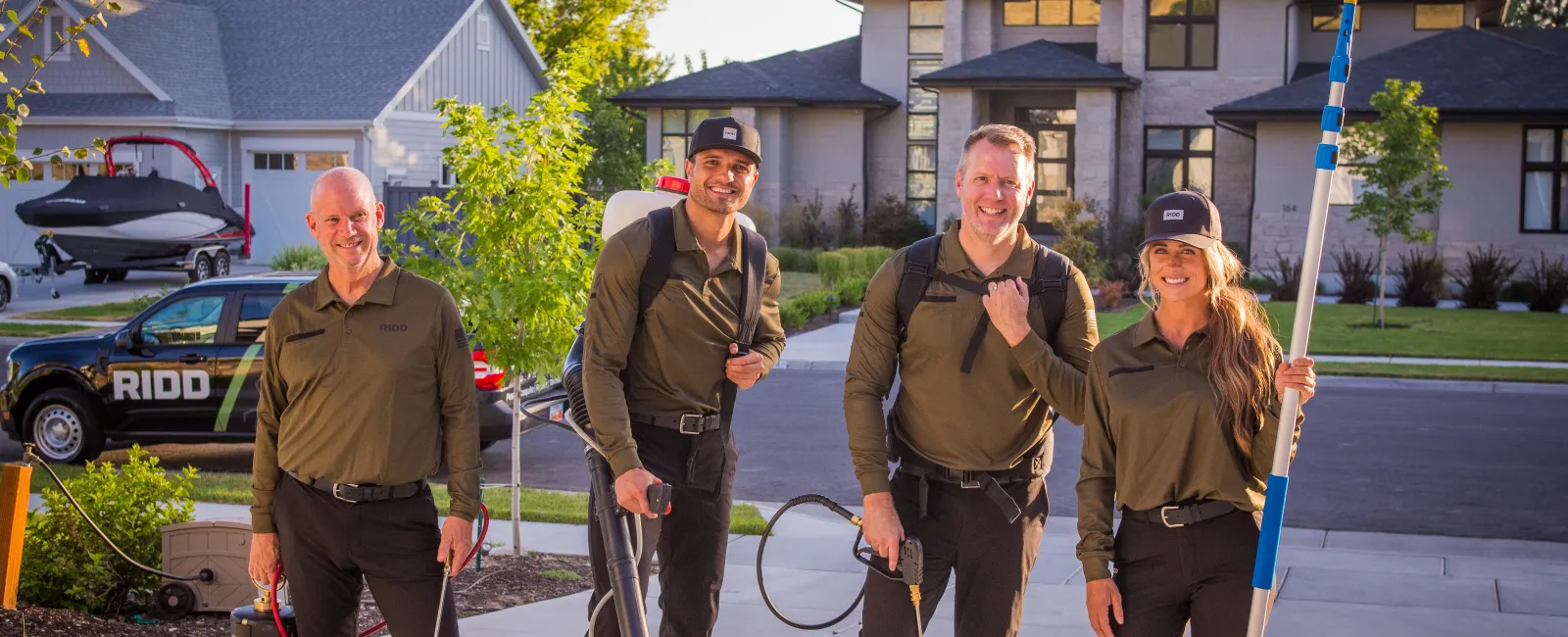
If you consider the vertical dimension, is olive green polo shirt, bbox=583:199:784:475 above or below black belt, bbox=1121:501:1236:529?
above

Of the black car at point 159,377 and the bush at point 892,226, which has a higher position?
the bush at point 892,226

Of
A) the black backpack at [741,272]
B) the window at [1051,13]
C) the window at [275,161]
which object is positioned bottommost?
the black backpack at [741,272]

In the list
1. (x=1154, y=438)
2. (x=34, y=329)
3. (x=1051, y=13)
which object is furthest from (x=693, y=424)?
(x=1051, y=13)

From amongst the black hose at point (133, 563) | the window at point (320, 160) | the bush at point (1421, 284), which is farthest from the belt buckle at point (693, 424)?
the window at point (320, 160)

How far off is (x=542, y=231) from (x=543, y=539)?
214 cm

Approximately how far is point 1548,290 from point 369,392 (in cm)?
2625

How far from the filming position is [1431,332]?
22.8 meters

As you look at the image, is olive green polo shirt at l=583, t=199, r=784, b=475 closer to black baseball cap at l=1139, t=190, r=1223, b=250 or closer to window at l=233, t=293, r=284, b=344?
black baseball cap at l=1139, t=190, r=1223, b=250

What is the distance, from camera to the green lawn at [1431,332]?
20.3 metres

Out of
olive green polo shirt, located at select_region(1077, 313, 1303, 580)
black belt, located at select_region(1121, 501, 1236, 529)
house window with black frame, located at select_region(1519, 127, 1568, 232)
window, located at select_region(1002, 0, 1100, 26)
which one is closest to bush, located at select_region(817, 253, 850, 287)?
window, located at select_region(1002, 0, 1100, 26)

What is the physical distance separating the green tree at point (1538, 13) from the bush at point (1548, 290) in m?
45.6

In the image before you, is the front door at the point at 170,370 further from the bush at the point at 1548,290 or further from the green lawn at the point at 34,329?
the bush at the point at 1548,290

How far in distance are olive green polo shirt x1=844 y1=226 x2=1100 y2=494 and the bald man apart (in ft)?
4.21

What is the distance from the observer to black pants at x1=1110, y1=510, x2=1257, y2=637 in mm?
4211
